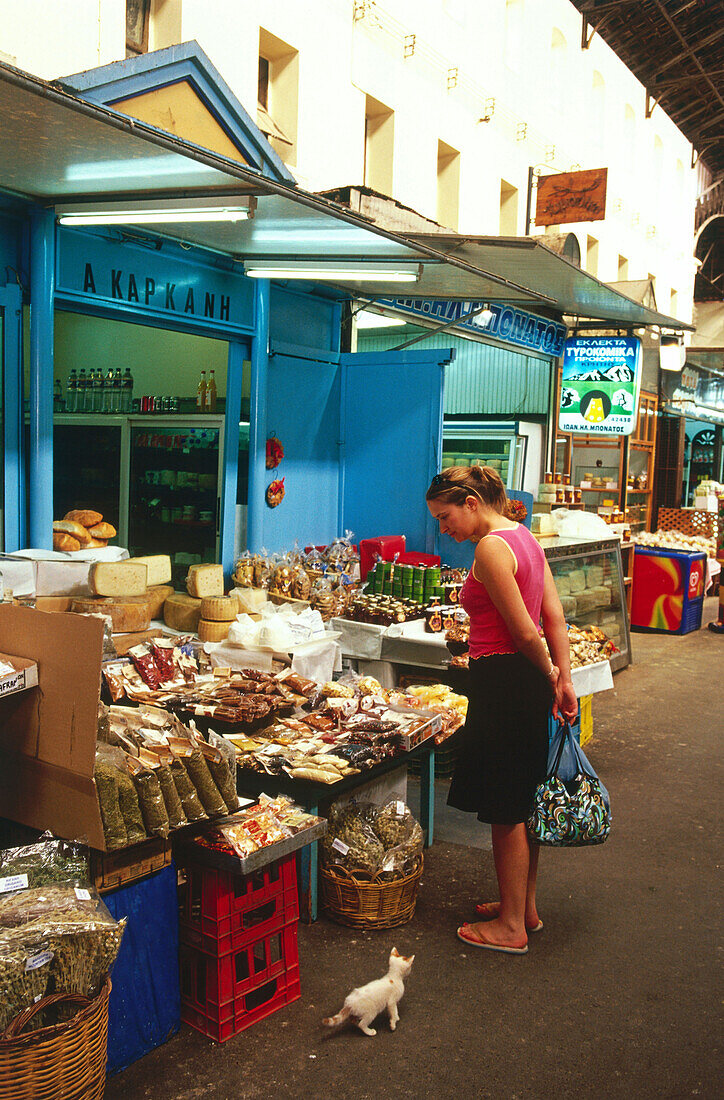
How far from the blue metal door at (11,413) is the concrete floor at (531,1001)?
3.18 meters

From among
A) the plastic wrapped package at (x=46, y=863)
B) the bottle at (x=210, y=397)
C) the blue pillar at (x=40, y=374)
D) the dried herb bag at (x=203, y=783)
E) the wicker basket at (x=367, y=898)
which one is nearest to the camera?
the plastic wrapped package at (x=46, y=863)

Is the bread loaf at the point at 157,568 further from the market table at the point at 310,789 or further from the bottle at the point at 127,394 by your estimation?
the bottle at the point at 127,394

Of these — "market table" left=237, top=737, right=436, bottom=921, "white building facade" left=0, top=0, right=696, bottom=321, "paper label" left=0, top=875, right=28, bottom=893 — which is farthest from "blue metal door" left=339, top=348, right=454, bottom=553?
"paper label" left=0, top=875, right=28, bottom=893

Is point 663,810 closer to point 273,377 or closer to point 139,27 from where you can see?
point 273,377

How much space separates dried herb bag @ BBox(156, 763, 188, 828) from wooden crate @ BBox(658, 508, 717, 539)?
1544 cm

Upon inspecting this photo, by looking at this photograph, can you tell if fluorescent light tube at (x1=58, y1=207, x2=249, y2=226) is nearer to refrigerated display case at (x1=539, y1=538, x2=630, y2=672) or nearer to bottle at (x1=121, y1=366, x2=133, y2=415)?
bottle at (x1=121, y1=366, x2=133, y2=415)

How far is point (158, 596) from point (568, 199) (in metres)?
7.73

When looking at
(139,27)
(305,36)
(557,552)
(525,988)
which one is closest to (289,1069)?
(525,988)

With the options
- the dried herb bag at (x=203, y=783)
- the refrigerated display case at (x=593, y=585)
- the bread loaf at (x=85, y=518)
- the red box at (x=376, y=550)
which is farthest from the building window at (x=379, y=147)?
the dried herb bag at (x=203, y=783)

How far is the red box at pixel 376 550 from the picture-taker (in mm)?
7531

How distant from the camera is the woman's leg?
386 cm

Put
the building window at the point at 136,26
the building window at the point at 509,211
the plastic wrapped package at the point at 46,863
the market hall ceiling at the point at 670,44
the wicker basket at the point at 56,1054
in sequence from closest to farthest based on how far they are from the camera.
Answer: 1. the wicker basket at the point at 56,1054
2. the plastic wrapped package at the point at 46,863
3. the building window at the point at 136,26
4. the building window at the point at 509,211
5. the market hall ceiling at the point at 670,44

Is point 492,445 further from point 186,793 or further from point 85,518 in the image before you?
point 186,793

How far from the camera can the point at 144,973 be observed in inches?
124
